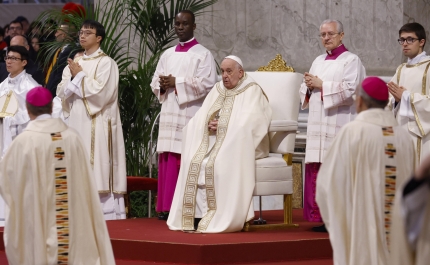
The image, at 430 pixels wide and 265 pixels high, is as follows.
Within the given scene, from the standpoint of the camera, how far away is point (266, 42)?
10602 millimetres

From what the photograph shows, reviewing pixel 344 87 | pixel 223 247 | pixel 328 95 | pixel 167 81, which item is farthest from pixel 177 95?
pixel 223 247

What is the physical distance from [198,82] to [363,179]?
9.80ft

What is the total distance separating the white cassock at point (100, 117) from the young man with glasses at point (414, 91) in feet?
8.79

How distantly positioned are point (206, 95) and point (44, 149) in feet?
9.63

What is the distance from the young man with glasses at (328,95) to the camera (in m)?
7.54

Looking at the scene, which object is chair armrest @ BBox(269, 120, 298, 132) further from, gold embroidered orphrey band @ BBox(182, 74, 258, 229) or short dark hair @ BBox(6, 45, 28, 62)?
short dark hair @ BBox(6, 45, 28, 62)

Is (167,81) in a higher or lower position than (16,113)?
higher

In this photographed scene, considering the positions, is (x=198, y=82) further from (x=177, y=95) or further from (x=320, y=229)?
(x=320, y=229)

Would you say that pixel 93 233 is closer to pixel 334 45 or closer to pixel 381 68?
pixel 334 45

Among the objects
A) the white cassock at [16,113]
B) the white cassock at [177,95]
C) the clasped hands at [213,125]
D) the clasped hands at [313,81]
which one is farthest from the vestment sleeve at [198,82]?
the white cassock at [16,113]

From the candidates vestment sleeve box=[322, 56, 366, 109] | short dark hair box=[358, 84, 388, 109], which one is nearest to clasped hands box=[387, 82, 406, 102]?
vestment sleeve box=[322, 56, 366, 109]

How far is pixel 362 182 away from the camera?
5.54 metres

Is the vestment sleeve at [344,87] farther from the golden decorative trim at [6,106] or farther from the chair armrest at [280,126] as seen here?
the golden decorative trim at [6,106]

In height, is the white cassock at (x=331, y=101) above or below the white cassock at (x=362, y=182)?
above
